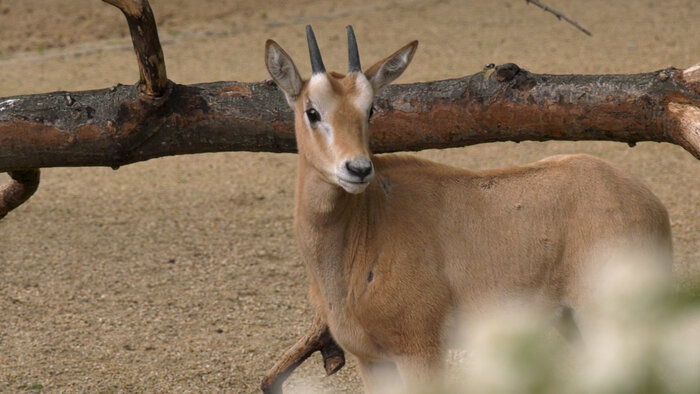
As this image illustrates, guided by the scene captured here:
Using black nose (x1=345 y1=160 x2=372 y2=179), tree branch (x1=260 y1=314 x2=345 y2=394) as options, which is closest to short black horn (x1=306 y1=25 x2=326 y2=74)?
black nose (x1=345 y1=160 x2=372 y2=179)

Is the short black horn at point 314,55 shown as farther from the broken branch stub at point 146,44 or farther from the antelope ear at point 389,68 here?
the broken branch stub at point 146,44

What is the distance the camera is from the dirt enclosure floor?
16.9 ft

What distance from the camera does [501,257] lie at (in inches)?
142

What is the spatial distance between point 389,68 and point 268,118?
3.13 ft

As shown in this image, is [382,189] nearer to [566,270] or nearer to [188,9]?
[566,270]

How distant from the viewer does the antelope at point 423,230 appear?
3408mm

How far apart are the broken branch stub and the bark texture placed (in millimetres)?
64

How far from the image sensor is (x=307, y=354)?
423 cm

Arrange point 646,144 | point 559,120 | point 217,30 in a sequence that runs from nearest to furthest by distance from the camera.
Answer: point 559,120 < point 646,144 < point 217,30

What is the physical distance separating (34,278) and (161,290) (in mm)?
941

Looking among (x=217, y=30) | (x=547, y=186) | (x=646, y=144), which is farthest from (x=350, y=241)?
(x=217, y=30)

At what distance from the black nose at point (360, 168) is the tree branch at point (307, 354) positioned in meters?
1.26

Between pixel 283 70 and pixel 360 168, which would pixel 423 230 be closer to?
pixel 360 168

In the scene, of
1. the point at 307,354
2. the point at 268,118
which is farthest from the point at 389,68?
the point at 307,354
